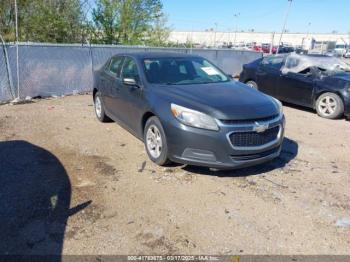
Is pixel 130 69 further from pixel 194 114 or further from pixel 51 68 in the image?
pixel 51 68

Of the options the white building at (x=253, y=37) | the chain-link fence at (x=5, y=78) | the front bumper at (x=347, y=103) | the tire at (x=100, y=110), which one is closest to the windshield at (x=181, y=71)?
the tire at (x=100, y=110)

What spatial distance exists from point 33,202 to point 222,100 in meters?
2.55

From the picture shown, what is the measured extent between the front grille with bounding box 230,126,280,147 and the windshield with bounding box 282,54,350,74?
17.4ft

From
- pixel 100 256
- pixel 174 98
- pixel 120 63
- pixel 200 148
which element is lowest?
pixel 100 256

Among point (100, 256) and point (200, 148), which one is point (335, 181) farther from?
point (100, 256)

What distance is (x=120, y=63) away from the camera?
573cm

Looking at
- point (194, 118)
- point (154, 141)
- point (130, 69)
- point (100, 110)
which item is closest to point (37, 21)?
point (100, 110)

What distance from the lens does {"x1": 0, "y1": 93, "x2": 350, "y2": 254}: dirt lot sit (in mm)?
2900

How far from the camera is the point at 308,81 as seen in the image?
8.29 meters

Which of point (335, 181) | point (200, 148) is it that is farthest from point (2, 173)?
point (335, 181)

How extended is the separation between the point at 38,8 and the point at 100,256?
12316 mm

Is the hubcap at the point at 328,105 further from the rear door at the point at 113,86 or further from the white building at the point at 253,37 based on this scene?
the white building at the point at 253,37

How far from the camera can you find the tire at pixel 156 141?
4180 millimetres

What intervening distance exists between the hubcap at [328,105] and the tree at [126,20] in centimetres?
1072
